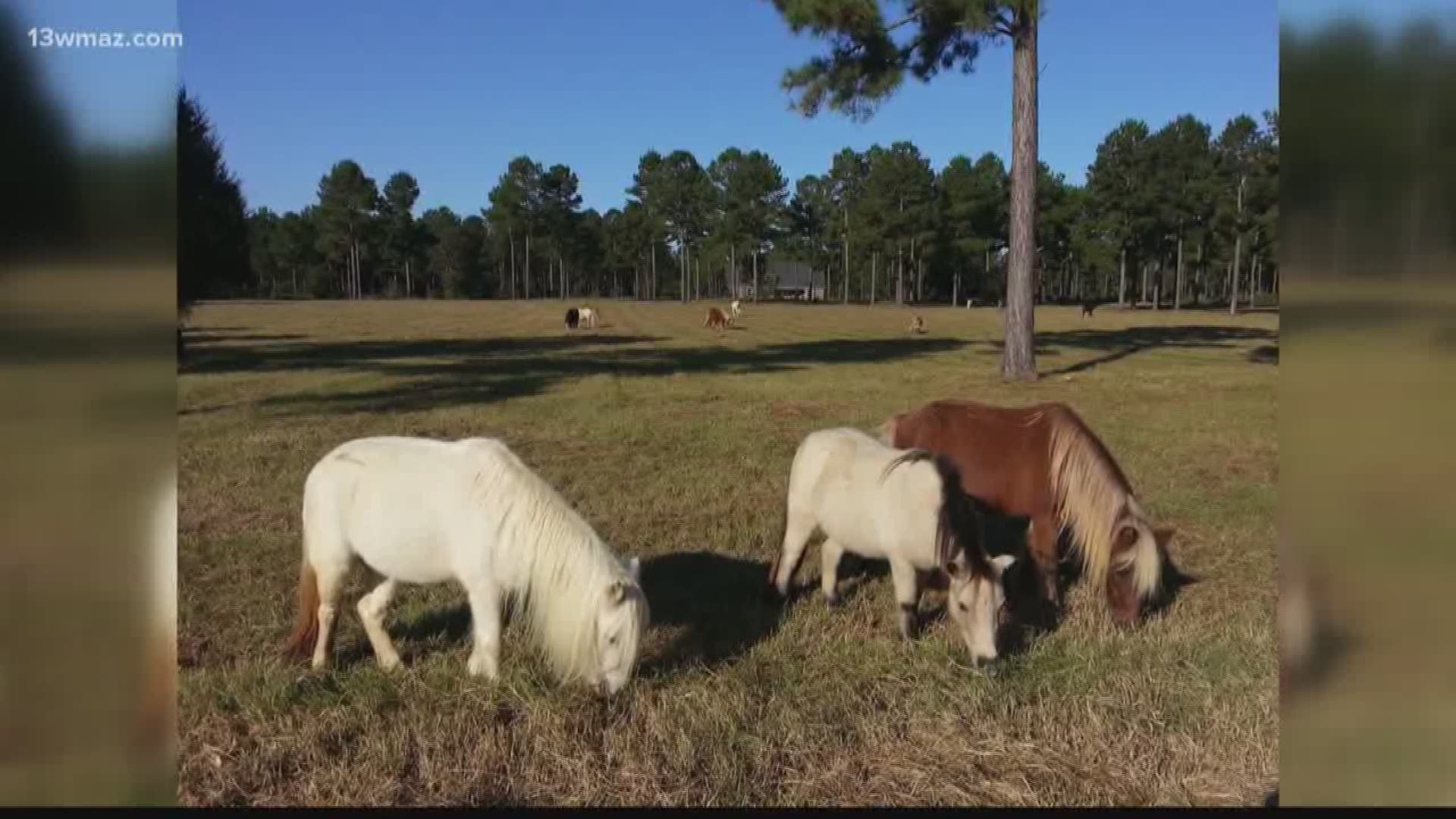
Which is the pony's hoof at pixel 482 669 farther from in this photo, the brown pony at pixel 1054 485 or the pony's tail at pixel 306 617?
the brown pony at pixel 1054 485

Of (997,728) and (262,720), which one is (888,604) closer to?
(997,728)

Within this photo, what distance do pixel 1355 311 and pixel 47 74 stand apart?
310cm

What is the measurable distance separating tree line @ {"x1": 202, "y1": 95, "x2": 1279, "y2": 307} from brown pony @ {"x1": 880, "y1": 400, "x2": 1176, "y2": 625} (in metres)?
1.31

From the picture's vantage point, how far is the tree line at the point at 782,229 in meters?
4.09

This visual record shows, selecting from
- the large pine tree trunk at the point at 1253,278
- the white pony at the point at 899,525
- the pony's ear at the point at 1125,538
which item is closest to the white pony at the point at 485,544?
the white pony at the point at 899,525

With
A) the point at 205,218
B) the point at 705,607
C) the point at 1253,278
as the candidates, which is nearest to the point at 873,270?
the point at 1253,278

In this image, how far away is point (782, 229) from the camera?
6.09m

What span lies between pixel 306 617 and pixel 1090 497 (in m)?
4.13

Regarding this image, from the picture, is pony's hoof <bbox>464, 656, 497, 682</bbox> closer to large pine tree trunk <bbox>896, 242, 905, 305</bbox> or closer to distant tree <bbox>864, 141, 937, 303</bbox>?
distant tree <bbox>864, 141, 937, 303</bbox>

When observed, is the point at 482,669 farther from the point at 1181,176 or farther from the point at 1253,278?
the point at 1181,176

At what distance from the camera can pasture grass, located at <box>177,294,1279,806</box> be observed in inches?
115

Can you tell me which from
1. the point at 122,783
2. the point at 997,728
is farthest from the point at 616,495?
the point at 122,783

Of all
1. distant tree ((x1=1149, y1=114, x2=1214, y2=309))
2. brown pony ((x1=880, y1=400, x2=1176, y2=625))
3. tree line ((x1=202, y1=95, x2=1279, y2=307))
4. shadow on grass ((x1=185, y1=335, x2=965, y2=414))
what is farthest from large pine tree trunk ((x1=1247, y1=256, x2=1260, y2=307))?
shadow on grass ((x1=185, y1=335, x2=965, y2=414))

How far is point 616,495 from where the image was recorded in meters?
6.88
